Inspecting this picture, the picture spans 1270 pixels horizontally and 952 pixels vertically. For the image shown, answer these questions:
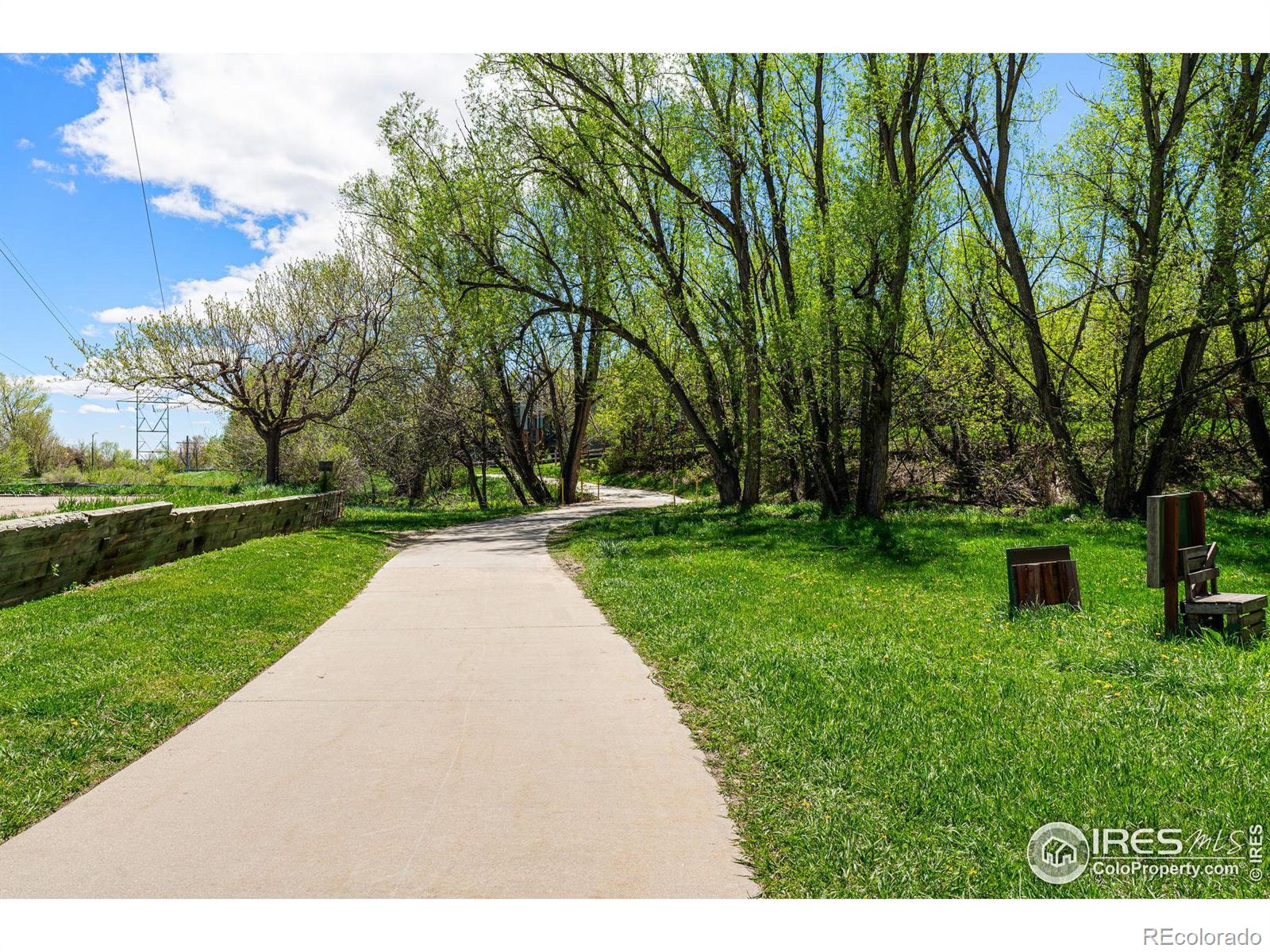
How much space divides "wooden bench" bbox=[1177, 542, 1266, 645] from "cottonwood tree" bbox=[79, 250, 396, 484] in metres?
24.6

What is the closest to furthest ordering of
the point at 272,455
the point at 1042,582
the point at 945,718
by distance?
the point at 945,718
the point at 1042,582
the point at 272,455

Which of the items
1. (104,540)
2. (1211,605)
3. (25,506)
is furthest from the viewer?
(25,506)

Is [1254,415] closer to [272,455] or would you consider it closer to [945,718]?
[945,718]

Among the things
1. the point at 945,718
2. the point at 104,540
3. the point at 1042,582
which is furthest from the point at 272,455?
the point at 945,718

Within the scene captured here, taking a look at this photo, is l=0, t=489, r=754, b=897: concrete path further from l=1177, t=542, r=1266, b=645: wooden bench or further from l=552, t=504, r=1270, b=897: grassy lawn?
l=1177, t=542, r=1266, b=645: wooden bench

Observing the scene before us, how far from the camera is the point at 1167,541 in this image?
705 cm

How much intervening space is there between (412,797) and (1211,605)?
6.81 m

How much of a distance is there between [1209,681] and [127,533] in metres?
11.5

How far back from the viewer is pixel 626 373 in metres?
29.0

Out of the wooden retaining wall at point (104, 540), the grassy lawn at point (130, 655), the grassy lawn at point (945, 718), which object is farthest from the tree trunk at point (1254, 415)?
the wooden retaining wall at point (104, 540)

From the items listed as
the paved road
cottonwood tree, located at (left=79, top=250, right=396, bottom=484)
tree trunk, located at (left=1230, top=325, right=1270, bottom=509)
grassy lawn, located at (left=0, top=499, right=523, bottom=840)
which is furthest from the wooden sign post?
cottonwood tree, located at (left=79, top=250, right=396, bottom=484)

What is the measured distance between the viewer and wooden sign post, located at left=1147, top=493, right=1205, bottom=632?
277 inches

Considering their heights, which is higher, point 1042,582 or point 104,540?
point 104,540

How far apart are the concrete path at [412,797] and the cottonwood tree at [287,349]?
70.8ft
